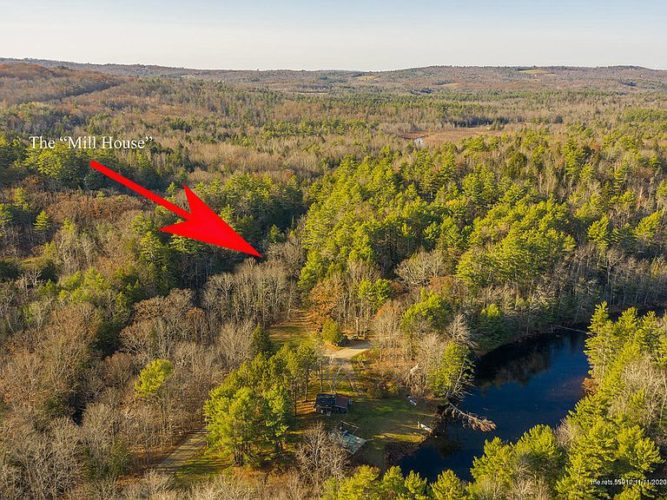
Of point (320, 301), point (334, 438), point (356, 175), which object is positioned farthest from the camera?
point (356, 175)

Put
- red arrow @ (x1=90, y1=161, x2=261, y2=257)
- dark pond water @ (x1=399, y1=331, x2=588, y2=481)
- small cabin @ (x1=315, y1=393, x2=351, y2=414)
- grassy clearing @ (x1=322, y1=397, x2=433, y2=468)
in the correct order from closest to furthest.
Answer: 1. grassy clearing @ (x1=322, y1=397, x2=433, y2=468)
2. dark pond water @ (x1=399, y1=331, x2=588, y2=481)
3. small cabin @ (x1=315, y1=393, x2=351, y2=414)
4. red arrow @ (x1=90, y1=161, x2=261, y2=257)

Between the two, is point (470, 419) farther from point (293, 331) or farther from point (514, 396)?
point (293, 331)

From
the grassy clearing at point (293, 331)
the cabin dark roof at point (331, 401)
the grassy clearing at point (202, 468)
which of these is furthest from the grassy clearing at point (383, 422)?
the grassy clearing at point (293, 331)

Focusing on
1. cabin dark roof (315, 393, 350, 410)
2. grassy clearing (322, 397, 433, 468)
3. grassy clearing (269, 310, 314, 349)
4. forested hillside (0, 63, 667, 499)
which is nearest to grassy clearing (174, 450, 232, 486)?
forested hillside (0, 63, 667, 499)

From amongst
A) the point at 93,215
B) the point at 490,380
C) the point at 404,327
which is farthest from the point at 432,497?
the point at 93,215

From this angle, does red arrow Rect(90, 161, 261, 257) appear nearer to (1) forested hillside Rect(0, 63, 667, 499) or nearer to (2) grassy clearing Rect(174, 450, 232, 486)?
(1) forested hillside Rect(0, 63, 667, 499)

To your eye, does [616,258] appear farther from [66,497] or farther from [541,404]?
[66,497]

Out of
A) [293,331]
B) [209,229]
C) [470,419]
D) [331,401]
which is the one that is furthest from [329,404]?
[209,229]
